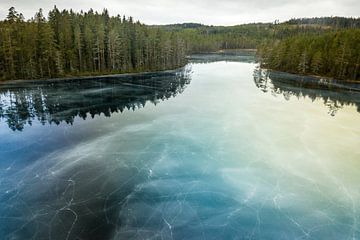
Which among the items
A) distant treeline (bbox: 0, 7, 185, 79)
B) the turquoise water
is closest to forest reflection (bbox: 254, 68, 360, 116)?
the turquoise water

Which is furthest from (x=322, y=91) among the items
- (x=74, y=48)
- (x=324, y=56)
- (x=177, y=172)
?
(x=74, y=48)

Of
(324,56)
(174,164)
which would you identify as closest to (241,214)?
(174,164)

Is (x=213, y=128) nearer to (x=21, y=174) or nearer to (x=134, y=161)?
(x=134, y=161)

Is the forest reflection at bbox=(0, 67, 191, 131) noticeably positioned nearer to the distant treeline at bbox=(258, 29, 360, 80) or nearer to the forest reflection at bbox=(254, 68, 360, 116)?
the forest reflection at bbox=(254, 68, 360, 116)

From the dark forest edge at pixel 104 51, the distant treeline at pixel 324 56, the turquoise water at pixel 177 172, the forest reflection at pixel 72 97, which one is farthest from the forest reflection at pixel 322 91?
the forest reflection at pixel 72 97

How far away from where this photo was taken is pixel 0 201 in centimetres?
1338

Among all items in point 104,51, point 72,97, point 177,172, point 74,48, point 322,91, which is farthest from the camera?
point 104,51

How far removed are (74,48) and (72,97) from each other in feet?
86.4

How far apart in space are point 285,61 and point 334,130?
189 ft

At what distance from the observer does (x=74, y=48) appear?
59.3 m

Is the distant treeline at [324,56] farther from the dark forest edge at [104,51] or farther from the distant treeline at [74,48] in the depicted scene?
the distant treeline at [74,48]

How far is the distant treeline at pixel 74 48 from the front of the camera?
2016 inches

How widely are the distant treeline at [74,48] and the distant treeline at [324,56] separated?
29.5m

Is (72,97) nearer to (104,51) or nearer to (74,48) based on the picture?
Answer: (74,48)
